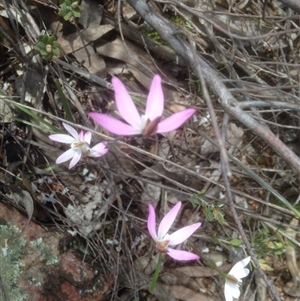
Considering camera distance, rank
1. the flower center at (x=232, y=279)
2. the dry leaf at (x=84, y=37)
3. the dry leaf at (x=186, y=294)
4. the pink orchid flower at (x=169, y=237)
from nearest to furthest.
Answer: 1. the pink orchid flower at (x=169, y=237)
2. the flower center at (x=232, y=279)
3. the dry leaf at (x=84, y=37)
4. the dry leaf at (x=186, y=294)

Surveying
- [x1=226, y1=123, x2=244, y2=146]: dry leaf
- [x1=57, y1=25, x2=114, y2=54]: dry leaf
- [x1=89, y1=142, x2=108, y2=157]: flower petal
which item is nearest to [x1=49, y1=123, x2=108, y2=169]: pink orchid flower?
[x1=89, y1=142, x2=108, y2=157]: flower petal

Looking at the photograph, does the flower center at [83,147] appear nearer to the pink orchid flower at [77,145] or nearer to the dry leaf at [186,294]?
the pink orchid flower at [77,145]

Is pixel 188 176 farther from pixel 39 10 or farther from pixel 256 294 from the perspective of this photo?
pixel 39 10

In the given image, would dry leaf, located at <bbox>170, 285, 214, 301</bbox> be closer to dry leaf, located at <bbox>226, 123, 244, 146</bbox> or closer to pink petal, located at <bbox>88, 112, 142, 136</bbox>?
dry leaf, located at <bbox>226, 123, 244, 146</bbox>

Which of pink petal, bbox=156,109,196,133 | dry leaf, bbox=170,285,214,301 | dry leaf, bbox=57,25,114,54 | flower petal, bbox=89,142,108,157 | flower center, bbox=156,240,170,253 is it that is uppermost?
pink petal, bbox=156,109,196,133

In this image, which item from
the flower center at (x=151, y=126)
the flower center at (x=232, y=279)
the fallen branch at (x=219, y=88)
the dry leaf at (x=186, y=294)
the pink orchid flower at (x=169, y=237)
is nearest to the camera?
the flower center at (x=151, y=126)

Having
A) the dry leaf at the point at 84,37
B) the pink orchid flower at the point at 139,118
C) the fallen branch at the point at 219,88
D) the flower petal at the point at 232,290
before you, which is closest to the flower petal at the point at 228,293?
the flower petal at the point at 232,290

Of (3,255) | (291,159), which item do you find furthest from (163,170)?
(291,159)

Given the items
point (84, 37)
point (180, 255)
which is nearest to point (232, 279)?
point (180, 255)

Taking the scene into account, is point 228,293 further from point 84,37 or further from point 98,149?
point 84,37
